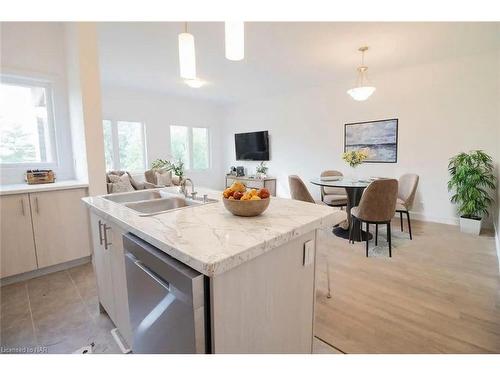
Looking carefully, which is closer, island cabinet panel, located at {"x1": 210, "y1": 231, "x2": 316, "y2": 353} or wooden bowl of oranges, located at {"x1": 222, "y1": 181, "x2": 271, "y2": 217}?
island cabinet panel, located at {"x1": 210, "y1": 231, "x2": 316, "y2": 353}

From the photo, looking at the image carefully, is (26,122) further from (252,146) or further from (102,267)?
(252,146)

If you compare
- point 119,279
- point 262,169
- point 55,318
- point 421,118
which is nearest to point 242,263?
point 119,279

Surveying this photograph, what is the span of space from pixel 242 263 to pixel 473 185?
392 cm

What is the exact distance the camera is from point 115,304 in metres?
1.58

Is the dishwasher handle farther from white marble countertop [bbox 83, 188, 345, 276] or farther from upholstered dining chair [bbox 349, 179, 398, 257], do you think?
upholstered dining chair [bbox 349, 179, 398, 257]

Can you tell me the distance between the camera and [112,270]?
1.53m

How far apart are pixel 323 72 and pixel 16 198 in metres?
4.48

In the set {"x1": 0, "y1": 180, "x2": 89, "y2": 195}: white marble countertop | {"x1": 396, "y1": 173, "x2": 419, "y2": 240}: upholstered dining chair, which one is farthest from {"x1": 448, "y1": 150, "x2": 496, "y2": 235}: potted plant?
{"x1": 0, "y1": 180, "x2": 89, "y2": 195}: white marble countertop

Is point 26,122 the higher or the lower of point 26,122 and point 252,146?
the higher

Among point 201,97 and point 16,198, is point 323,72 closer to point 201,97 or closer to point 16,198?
point 201,97

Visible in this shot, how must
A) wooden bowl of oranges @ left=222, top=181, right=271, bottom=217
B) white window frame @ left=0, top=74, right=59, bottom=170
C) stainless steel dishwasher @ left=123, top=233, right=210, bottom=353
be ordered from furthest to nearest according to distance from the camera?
1. white window frame @ left=0, top=74, right=59, bottom=170
2. wooden bowl of oranges @ left=222, top=181, right=271, bottom=217
3. stainless steel dishwasher @ left=123, top=233, right=210, bottom=353

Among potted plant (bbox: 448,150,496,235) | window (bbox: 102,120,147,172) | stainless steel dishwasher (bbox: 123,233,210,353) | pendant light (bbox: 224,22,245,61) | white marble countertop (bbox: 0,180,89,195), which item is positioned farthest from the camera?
window (bbox: 102,120,147,172)

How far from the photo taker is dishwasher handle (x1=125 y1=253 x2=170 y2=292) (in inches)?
38.0
